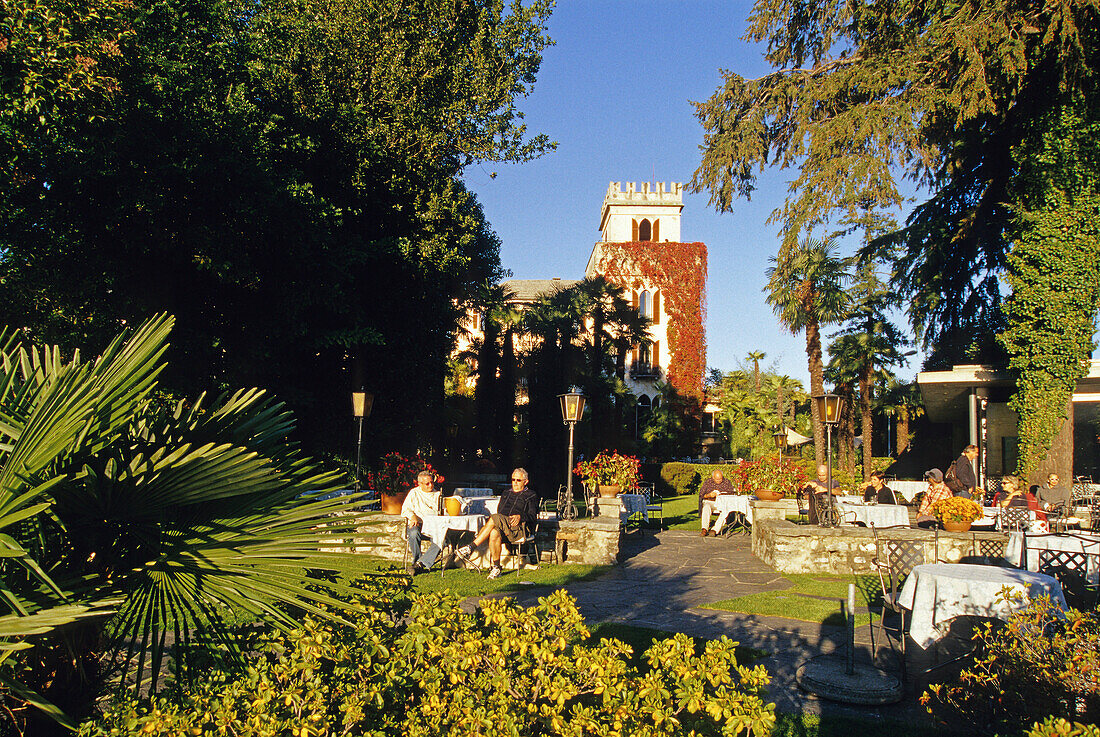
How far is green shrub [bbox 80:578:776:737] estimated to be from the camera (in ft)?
6.92

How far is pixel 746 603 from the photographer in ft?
23.1

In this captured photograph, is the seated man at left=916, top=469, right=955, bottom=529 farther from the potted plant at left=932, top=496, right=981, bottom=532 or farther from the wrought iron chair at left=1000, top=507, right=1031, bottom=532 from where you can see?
the potted plant at left=932, top=496, right=981, bottom=532

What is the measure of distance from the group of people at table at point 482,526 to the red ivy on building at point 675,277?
34.6m

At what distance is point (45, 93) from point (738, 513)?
1210 cm

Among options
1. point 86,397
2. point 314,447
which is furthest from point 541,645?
point 314,447

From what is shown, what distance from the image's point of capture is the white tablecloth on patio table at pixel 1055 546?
638 cm

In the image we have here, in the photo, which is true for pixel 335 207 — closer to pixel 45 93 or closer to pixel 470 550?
pixel 45 93

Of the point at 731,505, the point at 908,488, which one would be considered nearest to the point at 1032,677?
the point at 731,505

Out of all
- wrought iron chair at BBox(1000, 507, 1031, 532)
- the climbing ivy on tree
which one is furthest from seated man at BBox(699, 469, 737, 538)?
the climbing ivy on tree

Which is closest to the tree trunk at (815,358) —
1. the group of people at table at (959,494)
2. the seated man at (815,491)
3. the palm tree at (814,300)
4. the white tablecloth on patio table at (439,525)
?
the palm tree at (814,300)

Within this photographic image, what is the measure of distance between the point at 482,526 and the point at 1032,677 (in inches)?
260

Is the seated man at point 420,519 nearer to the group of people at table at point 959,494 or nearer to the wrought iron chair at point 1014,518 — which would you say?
the group of people at table at point 959,494

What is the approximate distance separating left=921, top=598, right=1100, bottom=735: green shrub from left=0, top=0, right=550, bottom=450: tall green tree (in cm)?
1047

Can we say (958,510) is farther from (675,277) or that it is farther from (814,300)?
(675,277)
